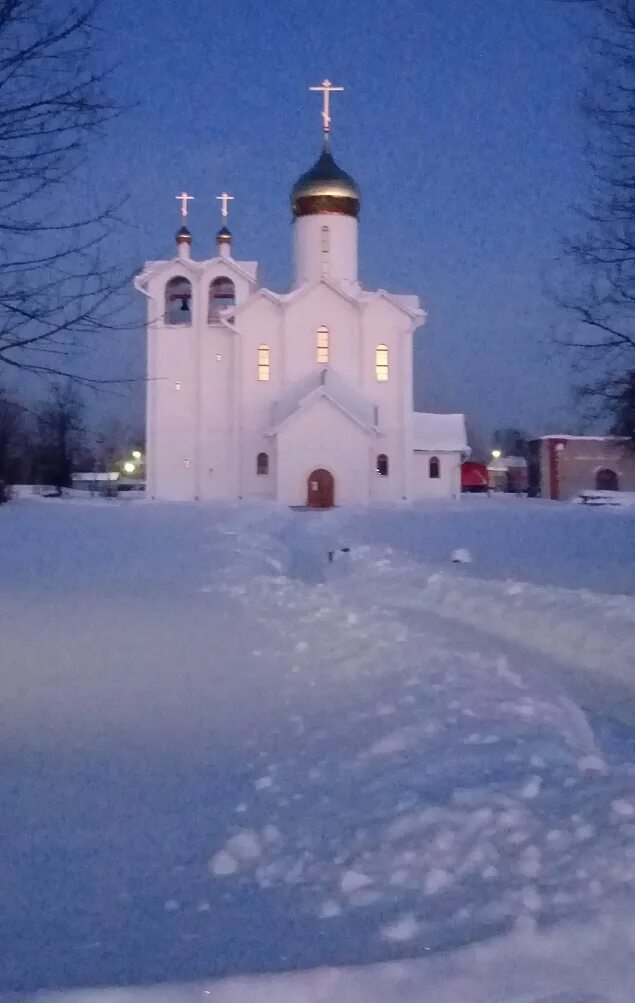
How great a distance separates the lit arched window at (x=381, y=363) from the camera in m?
42.1

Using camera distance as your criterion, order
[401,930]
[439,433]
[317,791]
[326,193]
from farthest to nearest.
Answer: [439,433] < [326,193] < [317,791] < [401,930]

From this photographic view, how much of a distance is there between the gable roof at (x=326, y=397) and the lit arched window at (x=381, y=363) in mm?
1074

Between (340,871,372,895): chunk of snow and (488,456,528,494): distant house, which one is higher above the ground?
(488,456,528,494): distant house

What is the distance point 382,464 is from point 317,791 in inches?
1415

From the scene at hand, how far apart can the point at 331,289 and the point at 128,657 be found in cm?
3322

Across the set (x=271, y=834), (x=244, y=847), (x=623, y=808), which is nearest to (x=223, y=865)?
(x=244, y=847)

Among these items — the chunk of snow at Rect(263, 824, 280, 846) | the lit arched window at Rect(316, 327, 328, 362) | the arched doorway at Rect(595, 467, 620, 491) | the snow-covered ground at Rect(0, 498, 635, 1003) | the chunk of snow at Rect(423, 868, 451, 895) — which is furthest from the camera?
the arched doorway at Rect(595, 467, 620, 491)

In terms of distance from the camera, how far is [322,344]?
41875 millimetres

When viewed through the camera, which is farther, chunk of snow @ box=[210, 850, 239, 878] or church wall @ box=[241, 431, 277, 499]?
church wall @ box=[241, 431, 277, 499]

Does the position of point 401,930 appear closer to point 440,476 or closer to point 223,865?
point 223,865

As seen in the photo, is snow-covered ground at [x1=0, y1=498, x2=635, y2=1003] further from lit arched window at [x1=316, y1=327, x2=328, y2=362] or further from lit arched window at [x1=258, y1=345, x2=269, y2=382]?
lit arched window at [x1=316, y1=327, x2=328, y2=362]

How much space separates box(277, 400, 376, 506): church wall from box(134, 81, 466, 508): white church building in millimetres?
48

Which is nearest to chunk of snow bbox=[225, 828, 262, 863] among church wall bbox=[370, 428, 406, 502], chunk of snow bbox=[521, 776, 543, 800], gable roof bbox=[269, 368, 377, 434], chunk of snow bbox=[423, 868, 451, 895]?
chunk of snow bbox=[423, 868, 451, 895]

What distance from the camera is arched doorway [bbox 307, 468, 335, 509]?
40062 mm
